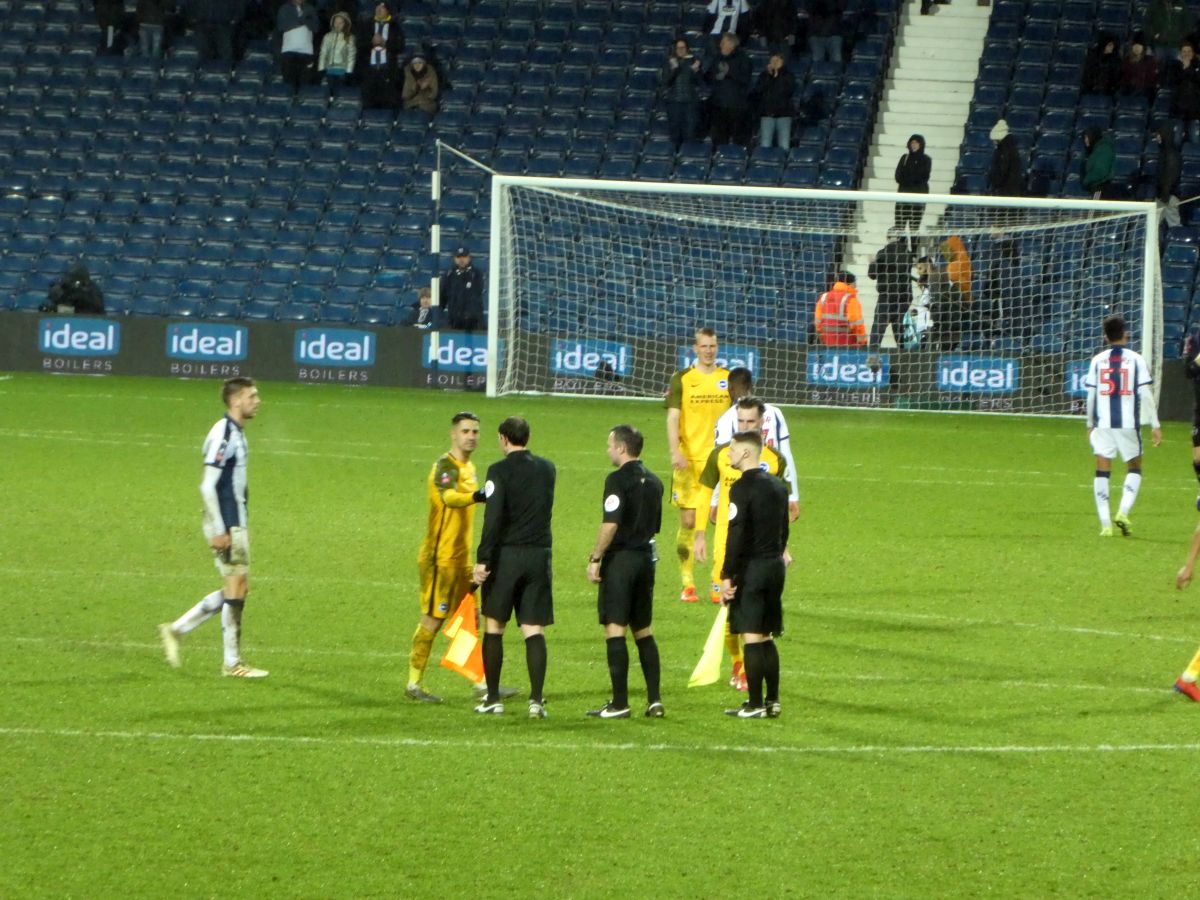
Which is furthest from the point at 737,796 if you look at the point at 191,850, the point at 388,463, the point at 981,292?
the point at 981,292

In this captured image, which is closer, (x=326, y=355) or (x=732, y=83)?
(x=326, y=355)

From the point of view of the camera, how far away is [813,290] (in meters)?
27.3

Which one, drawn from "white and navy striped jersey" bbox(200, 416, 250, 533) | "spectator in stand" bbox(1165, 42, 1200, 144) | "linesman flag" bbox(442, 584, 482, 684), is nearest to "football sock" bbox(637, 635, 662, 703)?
"linesman flag" bbox(442, 584, 482, 684)

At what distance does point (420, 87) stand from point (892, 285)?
12.4 meters

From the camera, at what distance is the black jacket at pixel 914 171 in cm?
2903

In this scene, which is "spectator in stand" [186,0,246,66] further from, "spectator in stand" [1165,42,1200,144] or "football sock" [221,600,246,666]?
"football sock" [221,600,246,666]

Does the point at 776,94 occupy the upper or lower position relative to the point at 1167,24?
lower

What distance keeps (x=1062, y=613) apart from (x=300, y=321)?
753 inches

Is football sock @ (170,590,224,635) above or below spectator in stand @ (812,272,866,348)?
below

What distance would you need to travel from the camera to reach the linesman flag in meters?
10.1

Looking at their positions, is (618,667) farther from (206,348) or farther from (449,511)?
(206,348)

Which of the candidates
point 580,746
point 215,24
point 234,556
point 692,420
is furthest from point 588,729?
point 215,24

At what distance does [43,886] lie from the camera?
7062 millimetres

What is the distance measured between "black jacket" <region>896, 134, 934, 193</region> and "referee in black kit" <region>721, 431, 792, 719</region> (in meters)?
20.2
